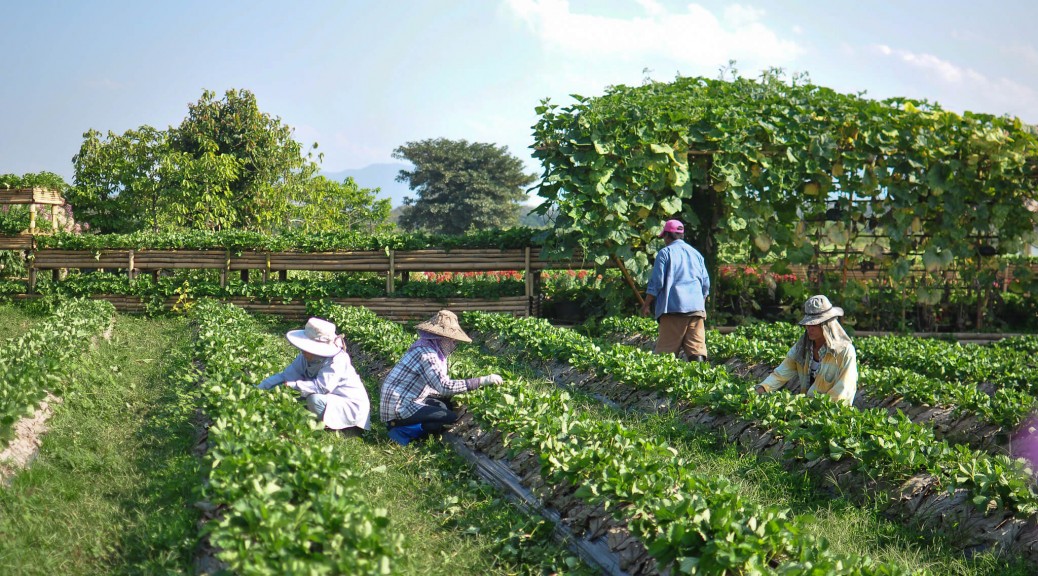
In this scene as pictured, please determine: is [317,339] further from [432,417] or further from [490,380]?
[490,380]

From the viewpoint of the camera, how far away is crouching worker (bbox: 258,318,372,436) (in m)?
6.92

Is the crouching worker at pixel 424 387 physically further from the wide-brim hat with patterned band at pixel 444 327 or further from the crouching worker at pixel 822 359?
the crouching worker at pixel 822 359

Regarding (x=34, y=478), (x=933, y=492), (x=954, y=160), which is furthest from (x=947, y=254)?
(x=34, y=478)

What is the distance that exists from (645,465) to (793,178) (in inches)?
376

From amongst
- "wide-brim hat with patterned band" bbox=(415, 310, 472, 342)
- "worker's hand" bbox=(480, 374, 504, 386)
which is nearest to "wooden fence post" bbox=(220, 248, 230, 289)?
"wide-brim hat with patterned band" bbox=(415, 310, 472, 342)

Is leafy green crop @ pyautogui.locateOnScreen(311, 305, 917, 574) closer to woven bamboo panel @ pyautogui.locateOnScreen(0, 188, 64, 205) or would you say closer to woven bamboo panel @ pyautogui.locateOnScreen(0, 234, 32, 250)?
woven bamboo panel @ pyautogui.locateOnScreen(0, 234, 32, 250)

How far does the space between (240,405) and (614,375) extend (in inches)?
154

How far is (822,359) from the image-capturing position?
6930 mm

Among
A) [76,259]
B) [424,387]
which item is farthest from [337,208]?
[424,387]

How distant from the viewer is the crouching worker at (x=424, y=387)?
23.0 ft

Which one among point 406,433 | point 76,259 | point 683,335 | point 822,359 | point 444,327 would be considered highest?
point 76,259

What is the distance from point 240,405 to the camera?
239 inches

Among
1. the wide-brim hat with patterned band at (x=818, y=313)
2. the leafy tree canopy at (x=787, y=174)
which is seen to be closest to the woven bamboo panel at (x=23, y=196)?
the leafy tree canopy at (x=787, y=174)

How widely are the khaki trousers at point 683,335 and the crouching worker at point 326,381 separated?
4.04 meters
